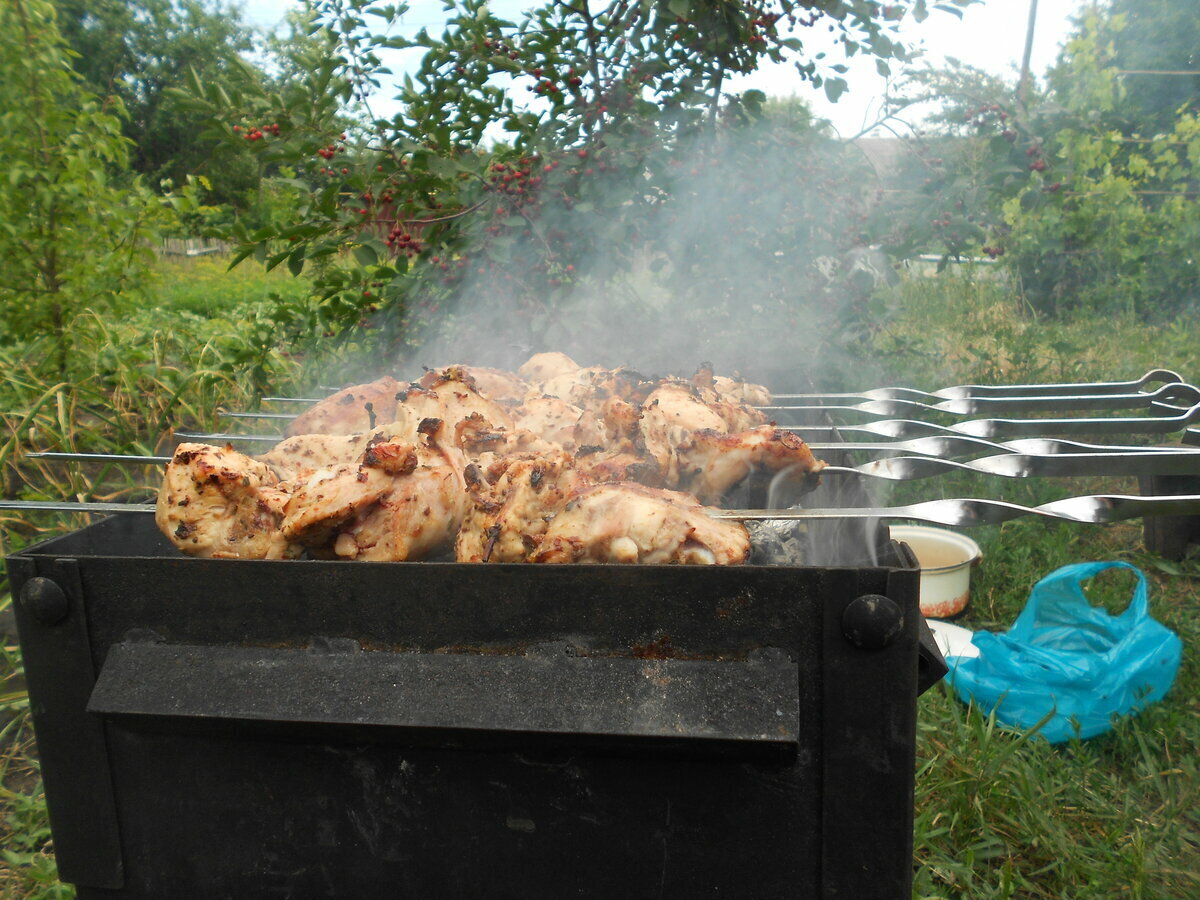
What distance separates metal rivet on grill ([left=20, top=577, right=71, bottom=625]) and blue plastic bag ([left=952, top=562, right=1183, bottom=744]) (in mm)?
2878

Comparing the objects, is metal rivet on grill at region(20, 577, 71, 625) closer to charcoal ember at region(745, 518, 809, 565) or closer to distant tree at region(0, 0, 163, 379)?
charcoal ember at region(745, 518, 809, 565)

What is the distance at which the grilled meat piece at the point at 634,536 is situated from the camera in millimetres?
1587

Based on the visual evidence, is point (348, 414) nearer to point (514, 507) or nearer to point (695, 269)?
point (514, 507)

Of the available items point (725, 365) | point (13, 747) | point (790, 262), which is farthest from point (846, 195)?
point (13, 747)

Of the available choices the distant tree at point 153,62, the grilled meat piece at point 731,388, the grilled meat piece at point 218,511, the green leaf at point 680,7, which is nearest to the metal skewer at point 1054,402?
the grilled meat piece at point 731,388

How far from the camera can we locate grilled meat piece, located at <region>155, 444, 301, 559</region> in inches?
66.8

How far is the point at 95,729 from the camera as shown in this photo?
166cm

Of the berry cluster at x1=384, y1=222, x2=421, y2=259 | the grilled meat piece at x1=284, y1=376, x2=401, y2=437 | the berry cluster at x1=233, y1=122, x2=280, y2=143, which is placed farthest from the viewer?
the berry cluster at x1=384, y1=222, x2=421, y2=259

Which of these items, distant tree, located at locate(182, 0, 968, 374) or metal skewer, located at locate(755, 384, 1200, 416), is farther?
distant tree, located at locate(182, 0, 968, 374)

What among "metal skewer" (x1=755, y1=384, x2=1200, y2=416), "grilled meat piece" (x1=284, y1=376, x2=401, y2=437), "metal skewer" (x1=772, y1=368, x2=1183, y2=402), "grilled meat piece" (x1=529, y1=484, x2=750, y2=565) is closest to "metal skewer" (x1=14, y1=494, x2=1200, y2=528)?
"grilled meat piece" (x1=529, y1=484, x2=750, y2=565)

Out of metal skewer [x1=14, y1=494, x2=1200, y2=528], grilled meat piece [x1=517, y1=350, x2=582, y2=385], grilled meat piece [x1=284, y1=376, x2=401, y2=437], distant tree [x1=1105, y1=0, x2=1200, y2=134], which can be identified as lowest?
metal skewer [x1=14, y1=494, x2=1200, y2=528]

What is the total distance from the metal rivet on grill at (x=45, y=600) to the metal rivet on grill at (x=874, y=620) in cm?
147

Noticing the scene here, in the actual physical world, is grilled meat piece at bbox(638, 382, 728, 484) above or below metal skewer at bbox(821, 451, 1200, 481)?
above

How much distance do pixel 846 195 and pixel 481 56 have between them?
181 cm
